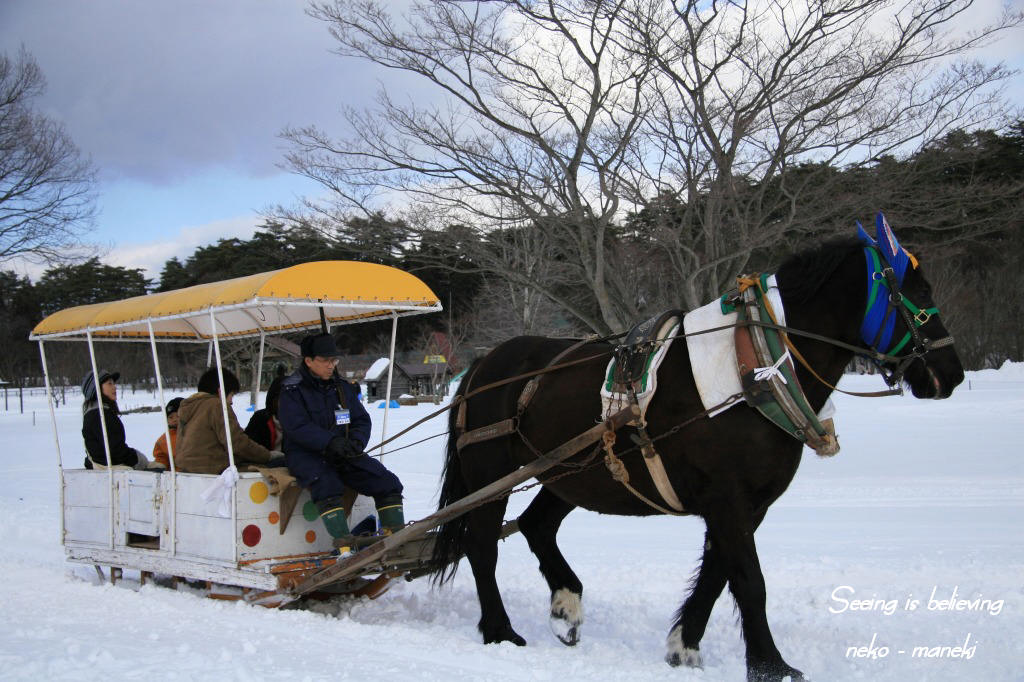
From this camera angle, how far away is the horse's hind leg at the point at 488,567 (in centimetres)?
508

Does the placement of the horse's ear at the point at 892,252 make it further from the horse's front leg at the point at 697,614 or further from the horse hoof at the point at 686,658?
the horse hoof at the point at 686,658

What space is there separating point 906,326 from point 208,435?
15.8 feet

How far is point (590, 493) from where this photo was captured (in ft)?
15.8

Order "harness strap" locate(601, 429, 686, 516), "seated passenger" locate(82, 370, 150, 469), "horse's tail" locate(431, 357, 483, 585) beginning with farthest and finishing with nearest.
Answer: "seated passenger" locate(82, 370, 150, 469)
"horse's tail" locate(431, 357, 483, 585)
"harness strap" locate(601, 429, 686, 516)

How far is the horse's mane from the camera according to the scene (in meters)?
4.27

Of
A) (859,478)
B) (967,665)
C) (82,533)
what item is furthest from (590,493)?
(859,478)

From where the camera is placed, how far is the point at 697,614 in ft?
14.8

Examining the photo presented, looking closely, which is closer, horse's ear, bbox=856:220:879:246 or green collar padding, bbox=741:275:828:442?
green collar padding, bbox=741:275:828:442

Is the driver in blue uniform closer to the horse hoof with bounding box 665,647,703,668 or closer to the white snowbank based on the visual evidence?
the horse hoof with bounding box 665,647,703,668

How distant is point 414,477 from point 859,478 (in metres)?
6.56

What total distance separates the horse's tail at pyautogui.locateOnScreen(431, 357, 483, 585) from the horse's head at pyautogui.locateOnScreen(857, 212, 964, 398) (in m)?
2.65

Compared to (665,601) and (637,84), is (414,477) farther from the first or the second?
(665,601)

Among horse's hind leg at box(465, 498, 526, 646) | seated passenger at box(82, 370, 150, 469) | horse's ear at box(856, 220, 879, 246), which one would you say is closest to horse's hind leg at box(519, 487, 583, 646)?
horse's hind leg at box(465, 498, 526, 646)

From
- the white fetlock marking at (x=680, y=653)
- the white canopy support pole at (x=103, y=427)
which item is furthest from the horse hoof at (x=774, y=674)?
the white canopy support pole at (x=103, y=427)
